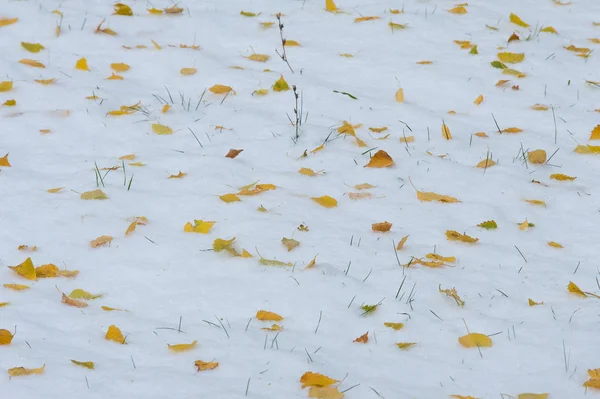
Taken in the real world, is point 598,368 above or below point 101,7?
below

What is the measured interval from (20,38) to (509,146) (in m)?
2.84

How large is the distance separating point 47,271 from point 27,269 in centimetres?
7

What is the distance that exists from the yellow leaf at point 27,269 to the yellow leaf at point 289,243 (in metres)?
0.88

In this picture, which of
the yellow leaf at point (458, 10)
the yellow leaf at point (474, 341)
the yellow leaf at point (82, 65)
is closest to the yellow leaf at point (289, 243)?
the yellow leaf at point (474, 341)

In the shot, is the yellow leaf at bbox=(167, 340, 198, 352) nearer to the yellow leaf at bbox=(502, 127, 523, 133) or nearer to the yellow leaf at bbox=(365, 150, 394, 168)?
the yellow leaf at bbox=(365, 150, 394, 168)

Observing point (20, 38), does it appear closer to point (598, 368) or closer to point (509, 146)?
point (509, 146)

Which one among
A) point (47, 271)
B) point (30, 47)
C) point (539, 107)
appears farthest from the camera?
point (30, 47)

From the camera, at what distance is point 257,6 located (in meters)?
4.91

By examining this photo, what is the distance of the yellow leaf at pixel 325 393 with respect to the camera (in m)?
2.05

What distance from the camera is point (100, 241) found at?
271 centimetres

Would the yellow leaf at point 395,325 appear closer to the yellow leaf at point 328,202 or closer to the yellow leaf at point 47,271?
the yellow leaf at point 328,202

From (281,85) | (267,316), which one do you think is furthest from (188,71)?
(267,316)

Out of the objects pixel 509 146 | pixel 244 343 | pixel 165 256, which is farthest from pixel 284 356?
pixel 509 146

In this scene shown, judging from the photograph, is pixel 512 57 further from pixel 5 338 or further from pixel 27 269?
pixel 5 338
